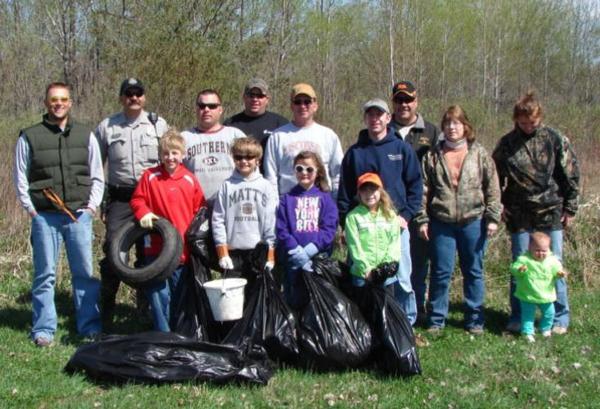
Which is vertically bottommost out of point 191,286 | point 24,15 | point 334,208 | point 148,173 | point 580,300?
point 580,300

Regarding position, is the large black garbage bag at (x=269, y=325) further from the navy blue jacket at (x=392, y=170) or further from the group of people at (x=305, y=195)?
the navy blue jacket at (x=392, y=170)

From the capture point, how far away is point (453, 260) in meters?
5.38

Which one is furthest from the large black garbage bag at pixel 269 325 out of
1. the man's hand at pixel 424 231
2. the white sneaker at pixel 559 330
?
the white sneaker at pixel 559 330

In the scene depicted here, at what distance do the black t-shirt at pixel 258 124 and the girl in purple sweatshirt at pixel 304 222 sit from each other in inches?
36.7

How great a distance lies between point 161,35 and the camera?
10922mm

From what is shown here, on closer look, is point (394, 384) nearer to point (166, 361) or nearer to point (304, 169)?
point (166, 361)

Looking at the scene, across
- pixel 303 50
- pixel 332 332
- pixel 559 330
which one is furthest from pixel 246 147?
pixel 303 50

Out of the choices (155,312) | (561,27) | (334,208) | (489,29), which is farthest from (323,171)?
(561,27)

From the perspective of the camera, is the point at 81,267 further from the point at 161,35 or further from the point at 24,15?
the point at 24,15

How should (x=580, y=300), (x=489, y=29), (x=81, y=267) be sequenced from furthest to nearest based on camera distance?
(x=489, y=29)
(x=580, y=300)
(x=81, y=267)

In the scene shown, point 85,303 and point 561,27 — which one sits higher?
point 561,27

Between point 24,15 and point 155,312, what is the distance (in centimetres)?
1805

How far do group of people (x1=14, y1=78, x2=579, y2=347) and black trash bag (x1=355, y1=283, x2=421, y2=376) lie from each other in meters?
0.20

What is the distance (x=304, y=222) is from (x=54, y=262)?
2067mm
